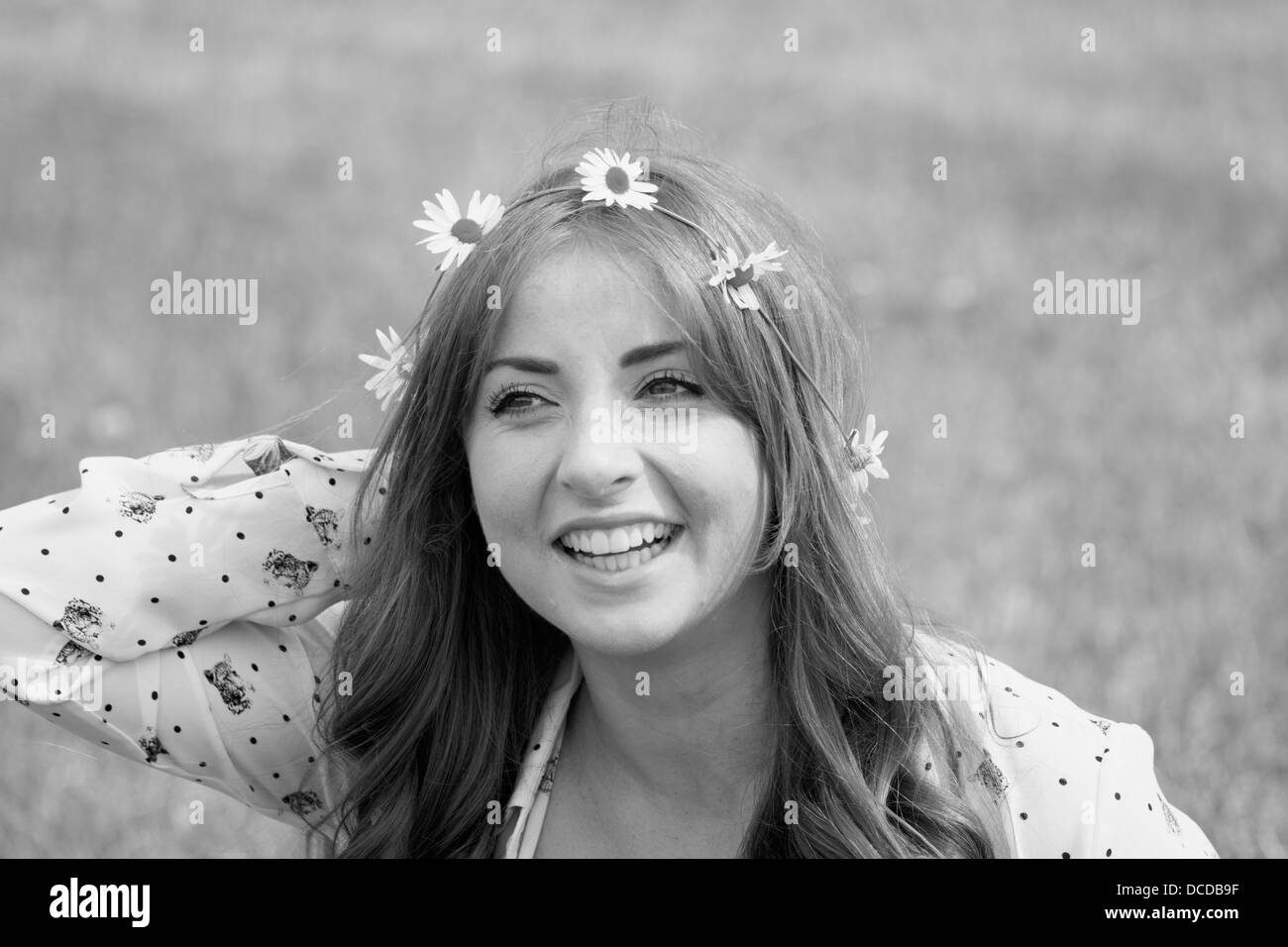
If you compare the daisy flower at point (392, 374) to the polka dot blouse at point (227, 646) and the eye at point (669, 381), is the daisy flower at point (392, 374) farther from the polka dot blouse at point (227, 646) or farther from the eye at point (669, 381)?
the eye at point (669, 381)

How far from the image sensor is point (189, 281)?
7.36 metres

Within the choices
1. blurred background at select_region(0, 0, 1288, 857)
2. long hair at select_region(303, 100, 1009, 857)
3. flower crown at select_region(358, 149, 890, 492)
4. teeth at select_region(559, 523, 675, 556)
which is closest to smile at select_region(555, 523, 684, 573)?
teeth at select_region(559, 523, 675, 556)

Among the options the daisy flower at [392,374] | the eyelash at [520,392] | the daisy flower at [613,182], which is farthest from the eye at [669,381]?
the daisy flower at [392,374]

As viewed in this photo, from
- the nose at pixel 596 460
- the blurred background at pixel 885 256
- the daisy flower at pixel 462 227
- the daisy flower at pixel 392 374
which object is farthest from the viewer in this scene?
the blurred background at pixel 885 256

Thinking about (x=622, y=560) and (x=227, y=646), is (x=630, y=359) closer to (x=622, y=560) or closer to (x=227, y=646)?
(x=622, y=560)

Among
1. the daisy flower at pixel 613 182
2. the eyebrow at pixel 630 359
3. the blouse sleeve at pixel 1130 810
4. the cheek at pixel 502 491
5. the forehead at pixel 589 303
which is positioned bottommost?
the blouse sleeve at pixel 1130 810

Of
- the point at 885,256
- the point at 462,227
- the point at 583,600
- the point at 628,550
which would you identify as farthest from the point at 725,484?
the point at 885,256

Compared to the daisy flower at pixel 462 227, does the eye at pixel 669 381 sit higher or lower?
lower

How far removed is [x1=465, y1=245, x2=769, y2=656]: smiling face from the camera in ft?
7.95

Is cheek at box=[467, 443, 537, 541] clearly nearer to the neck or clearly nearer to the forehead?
the forehead

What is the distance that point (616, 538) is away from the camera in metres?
2.43

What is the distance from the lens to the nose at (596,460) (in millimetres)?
2375

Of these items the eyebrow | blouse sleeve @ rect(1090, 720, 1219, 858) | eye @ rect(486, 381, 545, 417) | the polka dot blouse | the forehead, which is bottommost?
blouse sleeve @ rect(1090, 720, 1219, 858)
